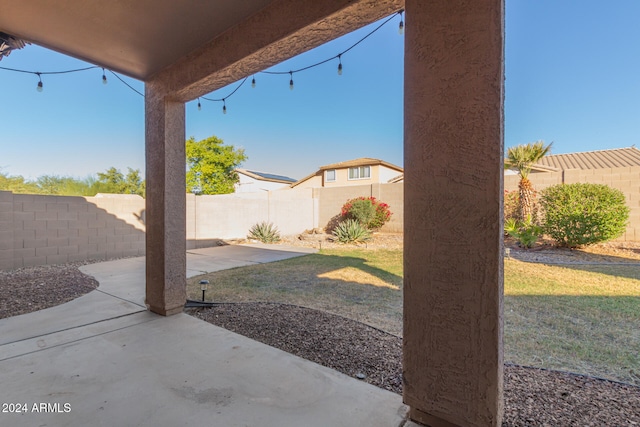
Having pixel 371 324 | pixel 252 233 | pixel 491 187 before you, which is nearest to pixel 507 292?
pixel 371 324

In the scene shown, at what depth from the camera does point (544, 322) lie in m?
3.54

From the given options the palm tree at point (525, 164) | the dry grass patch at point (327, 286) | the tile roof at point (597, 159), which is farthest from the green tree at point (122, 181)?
the tile roof at point (597, 159)

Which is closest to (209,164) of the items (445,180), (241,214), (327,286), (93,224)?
(241,214)

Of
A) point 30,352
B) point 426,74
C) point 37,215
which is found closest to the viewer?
point 426,74

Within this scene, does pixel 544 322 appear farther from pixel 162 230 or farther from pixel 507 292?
pixel 162 230

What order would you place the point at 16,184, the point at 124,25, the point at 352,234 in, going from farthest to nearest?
1. the point at 16,184
2. the point at 352,234
3. the point at 124,25

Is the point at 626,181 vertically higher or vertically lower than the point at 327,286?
higher

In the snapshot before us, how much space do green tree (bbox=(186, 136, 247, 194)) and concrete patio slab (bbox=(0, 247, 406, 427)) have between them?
73.1 feet

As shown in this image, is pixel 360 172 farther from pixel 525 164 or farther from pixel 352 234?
pixel 525 164

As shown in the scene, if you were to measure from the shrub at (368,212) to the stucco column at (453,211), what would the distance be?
1117 centimetres

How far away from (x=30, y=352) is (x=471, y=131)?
3.91m

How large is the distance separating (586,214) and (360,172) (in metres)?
16.6

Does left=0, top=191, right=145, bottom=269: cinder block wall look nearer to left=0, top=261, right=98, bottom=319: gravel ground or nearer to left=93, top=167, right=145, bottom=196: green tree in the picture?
left=0, top=261, right=98, bottom=319: gravel ground

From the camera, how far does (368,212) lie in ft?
42.3
